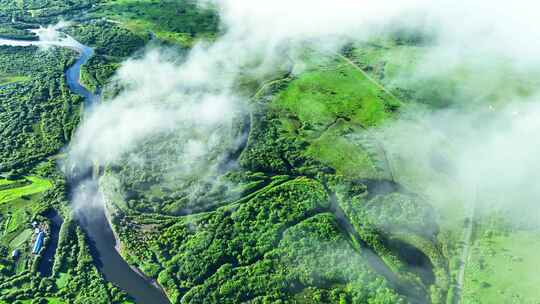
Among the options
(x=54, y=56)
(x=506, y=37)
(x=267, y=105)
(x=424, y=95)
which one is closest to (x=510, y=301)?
(x=424, y=95)

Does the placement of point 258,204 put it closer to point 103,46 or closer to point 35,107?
point 35,107

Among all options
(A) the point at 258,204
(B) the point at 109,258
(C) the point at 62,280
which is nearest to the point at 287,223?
(A) the point at 258,204

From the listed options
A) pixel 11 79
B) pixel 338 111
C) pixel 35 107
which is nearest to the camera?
pixel 338 111

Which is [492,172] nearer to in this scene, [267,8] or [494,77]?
[494,77]

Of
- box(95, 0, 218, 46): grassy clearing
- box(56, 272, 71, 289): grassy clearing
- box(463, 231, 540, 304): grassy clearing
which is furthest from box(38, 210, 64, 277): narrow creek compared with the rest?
box(95, 0, 218, 46): grassy clearing

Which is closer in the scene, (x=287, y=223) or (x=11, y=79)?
(x=287, y=223)

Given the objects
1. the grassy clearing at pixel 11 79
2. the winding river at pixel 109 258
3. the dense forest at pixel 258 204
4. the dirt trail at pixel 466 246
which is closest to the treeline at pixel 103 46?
the dense forest at pixel 258 204

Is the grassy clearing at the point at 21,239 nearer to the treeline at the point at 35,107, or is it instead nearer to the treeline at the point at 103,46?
the treeline at the point at 35,107
